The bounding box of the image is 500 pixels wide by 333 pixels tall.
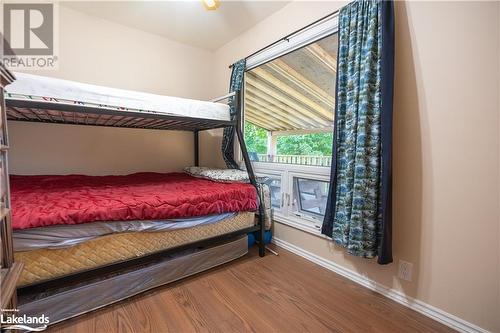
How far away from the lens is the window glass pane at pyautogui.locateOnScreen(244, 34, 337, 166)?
6.74 ft

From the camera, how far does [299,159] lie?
83.4 inches

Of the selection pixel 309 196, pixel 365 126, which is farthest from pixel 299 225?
pixel 365 126

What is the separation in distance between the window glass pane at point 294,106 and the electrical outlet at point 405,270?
82 cm

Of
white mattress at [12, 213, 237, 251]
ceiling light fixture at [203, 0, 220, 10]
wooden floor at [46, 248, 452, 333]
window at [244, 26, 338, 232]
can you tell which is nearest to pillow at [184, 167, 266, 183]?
window at [244, 26, 338, 232]

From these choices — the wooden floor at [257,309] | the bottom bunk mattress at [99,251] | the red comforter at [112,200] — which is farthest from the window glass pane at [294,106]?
the bottom bunk mattress at [99,251]

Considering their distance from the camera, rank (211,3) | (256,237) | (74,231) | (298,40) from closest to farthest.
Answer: (74,231)
(211,3)
(298,40)
(256,237)

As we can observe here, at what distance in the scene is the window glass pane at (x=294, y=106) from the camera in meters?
2.05

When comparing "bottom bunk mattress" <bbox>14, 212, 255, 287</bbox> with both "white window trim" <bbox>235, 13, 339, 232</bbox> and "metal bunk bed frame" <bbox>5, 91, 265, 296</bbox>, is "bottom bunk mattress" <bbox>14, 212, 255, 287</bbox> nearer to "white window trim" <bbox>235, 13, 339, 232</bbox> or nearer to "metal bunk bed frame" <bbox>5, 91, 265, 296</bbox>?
"metal bunk bed frame" <bbox>5, 91, 265, 296</bbox>

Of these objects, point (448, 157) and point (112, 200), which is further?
point (112, 200)

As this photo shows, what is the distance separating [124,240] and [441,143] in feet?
6.07

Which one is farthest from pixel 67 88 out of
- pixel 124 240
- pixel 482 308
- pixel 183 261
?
pixel 482 308

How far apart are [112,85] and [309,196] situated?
2.30 metres

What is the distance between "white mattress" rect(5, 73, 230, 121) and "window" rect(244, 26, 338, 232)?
0.75m

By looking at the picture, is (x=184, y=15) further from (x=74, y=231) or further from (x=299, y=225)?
(x=299, y=225)
